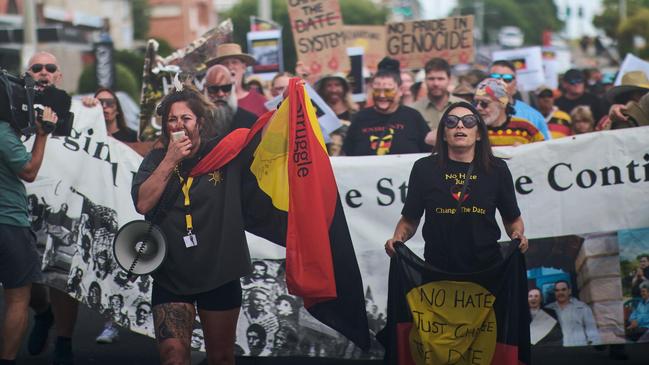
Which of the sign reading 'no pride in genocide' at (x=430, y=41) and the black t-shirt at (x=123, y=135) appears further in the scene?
the sign reading 'no pride in genocide' at (x=430, y=41)

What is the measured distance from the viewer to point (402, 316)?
686 cm

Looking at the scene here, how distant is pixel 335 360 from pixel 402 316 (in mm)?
1924

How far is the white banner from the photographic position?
8.09m

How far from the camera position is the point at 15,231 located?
723 cm

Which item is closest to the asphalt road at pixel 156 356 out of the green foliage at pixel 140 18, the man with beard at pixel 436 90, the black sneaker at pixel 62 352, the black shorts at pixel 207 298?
the black sneaker at pixel 62 352

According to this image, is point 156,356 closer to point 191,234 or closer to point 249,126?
point 249,126

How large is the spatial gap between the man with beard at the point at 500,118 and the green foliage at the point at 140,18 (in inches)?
2748

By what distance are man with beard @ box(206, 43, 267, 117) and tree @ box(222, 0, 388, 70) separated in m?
38.9

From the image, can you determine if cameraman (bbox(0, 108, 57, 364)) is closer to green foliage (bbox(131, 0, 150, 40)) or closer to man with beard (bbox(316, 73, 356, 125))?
man with beard (bbox(316, 73, 356, 125))

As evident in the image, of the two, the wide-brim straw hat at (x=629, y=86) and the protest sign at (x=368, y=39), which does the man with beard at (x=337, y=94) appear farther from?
the protest sign at (x=368, y=39)

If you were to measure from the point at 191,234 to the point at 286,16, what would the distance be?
77.1m

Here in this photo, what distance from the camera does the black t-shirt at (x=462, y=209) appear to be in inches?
263

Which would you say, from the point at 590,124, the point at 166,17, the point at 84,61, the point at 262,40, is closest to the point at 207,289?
the point at 590,124

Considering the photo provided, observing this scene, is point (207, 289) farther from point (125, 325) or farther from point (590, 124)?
point (590, 124)
